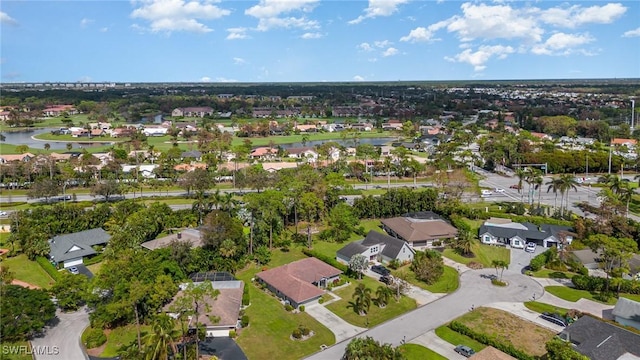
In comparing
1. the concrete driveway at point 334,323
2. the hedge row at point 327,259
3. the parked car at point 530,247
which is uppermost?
the hedge row at point 327,259

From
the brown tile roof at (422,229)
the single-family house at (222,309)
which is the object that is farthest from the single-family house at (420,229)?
the single-family house at (222,309)

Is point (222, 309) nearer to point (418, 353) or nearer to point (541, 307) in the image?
point (418, 353)

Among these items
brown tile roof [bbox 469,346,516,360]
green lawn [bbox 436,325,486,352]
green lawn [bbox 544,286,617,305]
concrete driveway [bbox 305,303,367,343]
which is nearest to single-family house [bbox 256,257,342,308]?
concrete driveway [bbox 305,303,367,343]

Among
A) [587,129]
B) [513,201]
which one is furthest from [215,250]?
[587,129]

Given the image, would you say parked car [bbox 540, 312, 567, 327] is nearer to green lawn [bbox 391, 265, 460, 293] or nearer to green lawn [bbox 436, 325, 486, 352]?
green lawn [bbox 436, 325, 486, 352]

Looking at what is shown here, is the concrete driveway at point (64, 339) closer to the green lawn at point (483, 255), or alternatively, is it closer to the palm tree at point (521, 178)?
the green lawn at point (483, 255)

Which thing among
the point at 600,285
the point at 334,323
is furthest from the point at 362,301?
the point at 600,285
